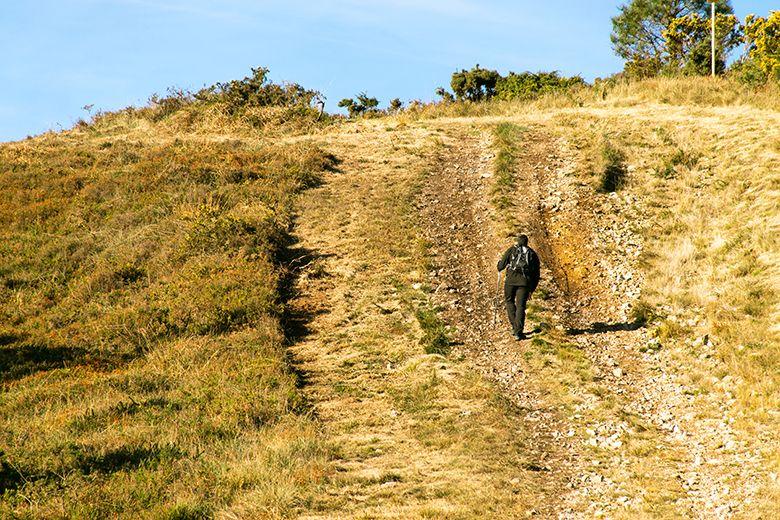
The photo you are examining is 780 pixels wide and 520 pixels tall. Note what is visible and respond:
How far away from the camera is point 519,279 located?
46.4 feet

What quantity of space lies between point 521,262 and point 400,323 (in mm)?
2950

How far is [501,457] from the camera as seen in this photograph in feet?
32.3

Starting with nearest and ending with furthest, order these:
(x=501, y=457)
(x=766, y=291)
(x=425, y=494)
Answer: (x=425, y=494), (x=501, y=457), (x=766, y=291)

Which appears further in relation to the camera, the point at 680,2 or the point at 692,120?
the point at 680,2

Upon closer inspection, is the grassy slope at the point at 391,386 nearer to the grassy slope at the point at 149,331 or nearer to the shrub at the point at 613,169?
the grassy slope at the point at 149,331

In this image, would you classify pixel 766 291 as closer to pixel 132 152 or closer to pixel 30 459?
pixel 30 459

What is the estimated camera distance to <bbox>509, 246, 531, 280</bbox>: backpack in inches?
556

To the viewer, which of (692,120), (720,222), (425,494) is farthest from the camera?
(692,120)

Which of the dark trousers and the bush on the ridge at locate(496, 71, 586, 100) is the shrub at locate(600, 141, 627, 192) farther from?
the bush on the ridge at locate(496, 71, 586, 100)

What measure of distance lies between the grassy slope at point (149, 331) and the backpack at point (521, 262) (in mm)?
4760

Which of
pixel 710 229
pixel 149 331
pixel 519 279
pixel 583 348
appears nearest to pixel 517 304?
pixel 519 279

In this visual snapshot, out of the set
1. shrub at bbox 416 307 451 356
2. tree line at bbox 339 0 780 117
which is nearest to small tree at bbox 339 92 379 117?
tree line at bbox 339 0 780 117

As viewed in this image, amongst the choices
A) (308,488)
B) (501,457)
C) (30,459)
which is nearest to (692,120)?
(501,457)

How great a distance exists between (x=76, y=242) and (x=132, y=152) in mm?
8265
